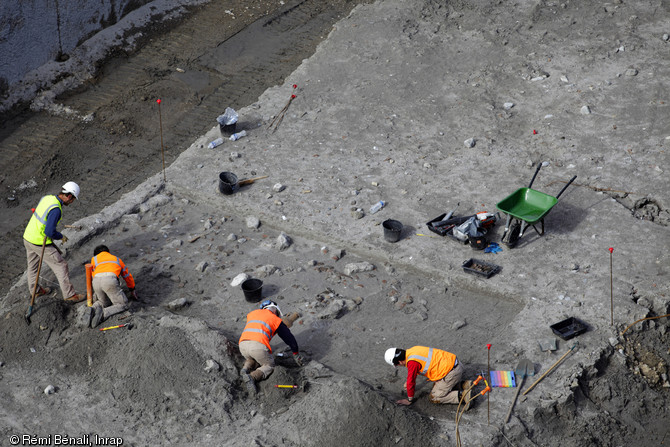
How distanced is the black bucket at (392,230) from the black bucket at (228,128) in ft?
11.1

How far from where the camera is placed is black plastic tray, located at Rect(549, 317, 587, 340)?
7.93 meters

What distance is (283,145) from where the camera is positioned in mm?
11344

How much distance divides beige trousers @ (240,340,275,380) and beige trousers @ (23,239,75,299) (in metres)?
2.62

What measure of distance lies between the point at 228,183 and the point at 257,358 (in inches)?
135

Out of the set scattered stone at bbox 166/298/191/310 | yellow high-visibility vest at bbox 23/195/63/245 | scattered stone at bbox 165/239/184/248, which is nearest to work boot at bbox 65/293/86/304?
yellow high-visibility vest at bbox 23/195/63/245

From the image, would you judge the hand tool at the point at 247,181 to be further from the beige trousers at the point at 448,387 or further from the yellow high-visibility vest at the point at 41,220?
the beige trousers at the point at 448,387

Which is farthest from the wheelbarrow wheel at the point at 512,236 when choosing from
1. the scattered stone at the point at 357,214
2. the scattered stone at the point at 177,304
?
the scattered stone at the point at 177,304

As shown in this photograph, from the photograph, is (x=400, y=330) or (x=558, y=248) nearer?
(x=400, y=330)

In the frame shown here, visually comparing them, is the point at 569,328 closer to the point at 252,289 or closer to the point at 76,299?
the point at 252,289

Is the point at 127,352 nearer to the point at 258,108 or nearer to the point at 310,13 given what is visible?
the point at 258,108

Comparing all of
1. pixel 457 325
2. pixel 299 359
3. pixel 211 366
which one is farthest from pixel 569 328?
pixel 211 366

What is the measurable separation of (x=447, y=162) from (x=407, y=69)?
2849 mm

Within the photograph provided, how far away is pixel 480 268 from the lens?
29.5ft

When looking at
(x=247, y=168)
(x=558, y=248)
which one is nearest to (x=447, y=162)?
(x=558, y=248)
